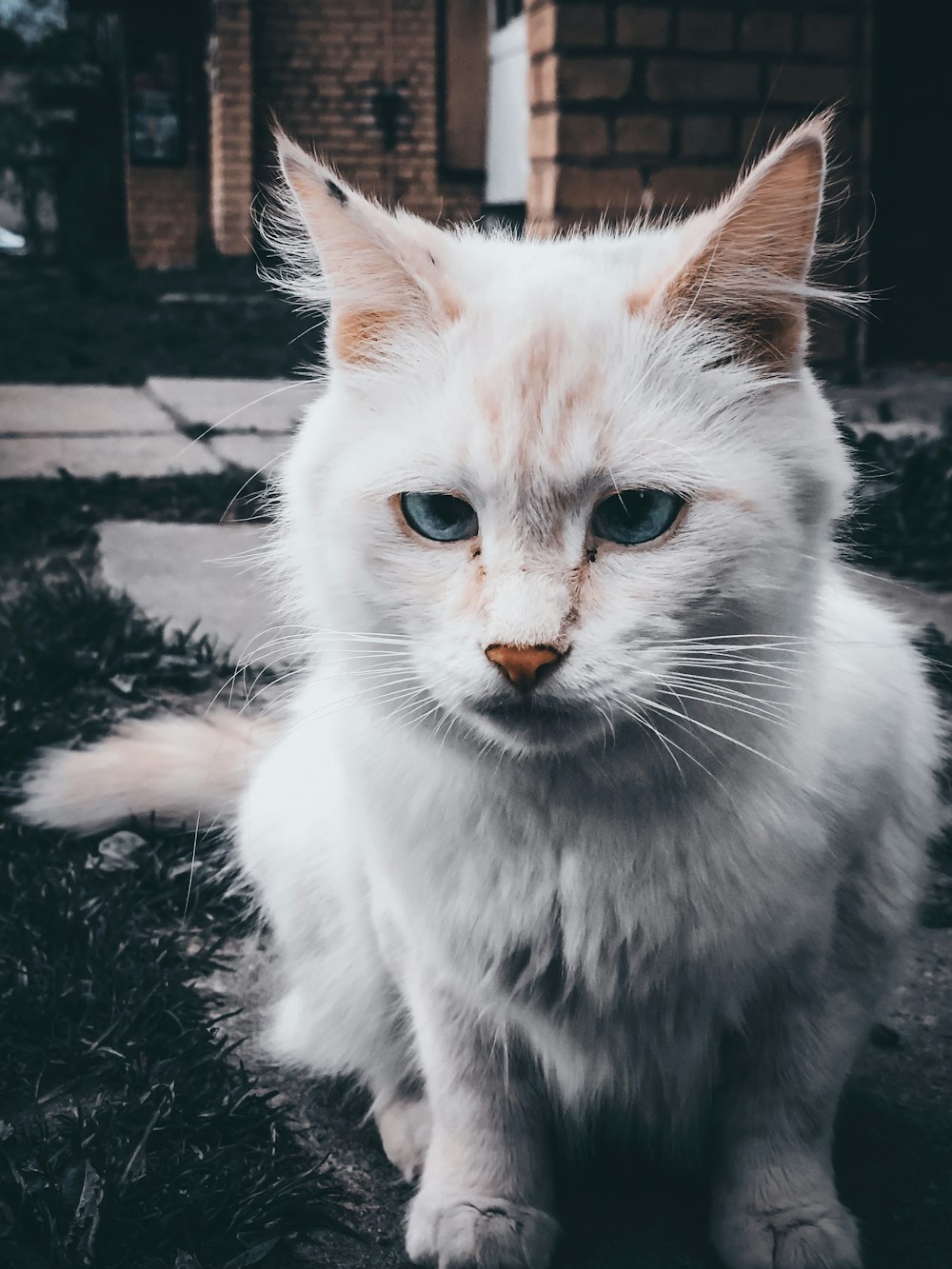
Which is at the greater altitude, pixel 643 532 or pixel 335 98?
pixel 335 98

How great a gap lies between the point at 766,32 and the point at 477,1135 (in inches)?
161

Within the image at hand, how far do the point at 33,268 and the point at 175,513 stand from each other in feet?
43.3

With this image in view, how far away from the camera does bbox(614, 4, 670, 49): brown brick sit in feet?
13.6

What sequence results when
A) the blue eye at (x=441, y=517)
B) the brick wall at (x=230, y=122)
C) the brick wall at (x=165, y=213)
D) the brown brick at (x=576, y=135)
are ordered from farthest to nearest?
1. the brick wall at (x=165, y=213)
2. the brick wall at (x=230, y=122)
3. the brown brick at (x=576, y=135)
4. the blue eye at (x=441, y=517)

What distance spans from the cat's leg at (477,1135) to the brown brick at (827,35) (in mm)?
4057

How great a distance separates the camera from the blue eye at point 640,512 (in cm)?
115

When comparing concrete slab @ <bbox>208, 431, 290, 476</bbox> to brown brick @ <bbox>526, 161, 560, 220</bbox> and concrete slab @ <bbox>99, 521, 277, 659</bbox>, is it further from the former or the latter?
brown brick @ <bbox>526, 161, 560, 220</bbox>

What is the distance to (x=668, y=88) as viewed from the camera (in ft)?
13.9

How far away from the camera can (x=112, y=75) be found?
49.7 ft

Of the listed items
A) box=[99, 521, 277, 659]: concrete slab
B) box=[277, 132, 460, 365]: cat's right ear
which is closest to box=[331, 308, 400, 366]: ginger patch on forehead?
box=[277, 132, 460, 365]: cat's right ear

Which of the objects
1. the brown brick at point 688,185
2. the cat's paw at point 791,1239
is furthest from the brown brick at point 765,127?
the cat's paw at point 791,1239

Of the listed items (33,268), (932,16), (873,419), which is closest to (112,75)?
(33,268)

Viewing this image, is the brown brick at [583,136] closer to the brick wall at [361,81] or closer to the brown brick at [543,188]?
the brown brick at [543,188]

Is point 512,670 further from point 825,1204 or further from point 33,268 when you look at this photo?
point 33,268
